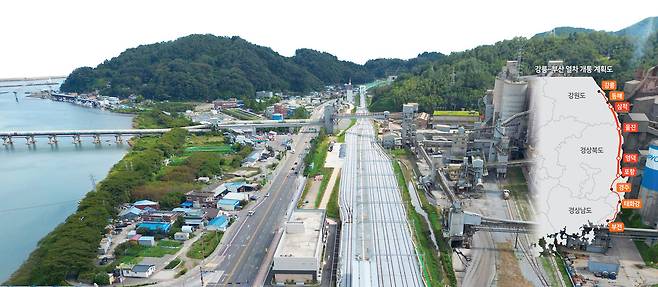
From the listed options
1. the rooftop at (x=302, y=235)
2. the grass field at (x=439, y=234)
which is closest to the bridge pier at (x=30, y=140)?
the rooftop at (x=302, y=235)

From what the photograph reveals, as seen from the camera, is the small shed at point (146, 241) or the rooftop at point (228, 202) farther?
the rooftop at point (228, 202)

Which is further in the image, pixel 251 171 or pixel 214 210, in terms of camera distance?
pixel 251 171

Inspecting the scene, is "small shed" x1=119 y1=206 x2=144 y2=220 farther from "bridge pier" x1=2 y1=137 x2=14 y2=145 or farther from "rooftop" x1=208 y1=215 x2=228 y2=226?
"bridge pier" x1=2 y1=137 x2=14 y2=145

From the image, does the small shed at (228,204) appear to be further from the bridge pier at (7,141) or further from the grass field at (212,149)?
the bridge pier at (7,141)

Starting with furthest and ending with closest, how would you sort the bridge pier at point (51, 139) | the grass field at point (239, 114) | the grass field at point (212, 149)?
the grass field at point (239, 114), the bridge pier at point (51, 139), the grass field at point (212, 149)

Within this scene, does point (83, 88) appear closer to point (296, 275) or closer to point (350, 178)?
point (350, 178)

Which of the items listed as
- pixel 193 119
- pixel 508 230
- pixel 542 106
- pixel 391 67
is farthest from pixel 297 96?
pixel 542 106

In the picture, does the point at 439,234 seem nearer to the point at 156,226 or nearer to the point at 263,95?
the point at 156,226

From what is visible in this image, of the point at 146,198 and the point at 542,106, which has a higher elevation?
the point at 542,106
